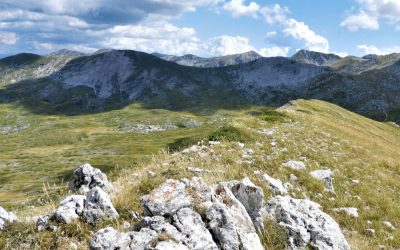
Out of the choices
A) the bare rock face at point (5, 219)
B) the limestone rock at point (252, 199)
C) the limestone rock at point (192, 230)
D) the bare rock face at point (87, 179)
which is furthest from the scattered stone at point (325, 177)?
the bare rock face at point (5, 219)

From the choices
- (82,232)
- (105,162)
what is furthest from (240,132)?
(105,162)

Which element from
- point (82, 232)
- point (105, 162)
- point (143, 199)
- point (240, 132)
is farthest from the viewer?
point (105, 162)

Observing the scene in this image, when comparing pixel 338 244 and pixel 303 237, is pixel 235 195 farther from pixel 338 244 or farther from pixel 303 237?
pixel 338 244

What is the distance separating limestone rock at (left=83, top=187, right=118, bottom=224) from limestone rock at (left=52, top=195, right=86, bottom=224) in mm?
232

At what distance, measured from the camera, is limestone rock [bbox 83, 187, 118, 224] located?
973cm

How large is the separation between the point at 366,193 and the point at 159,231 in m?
12.0

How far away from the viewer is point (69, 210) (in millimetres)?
9789

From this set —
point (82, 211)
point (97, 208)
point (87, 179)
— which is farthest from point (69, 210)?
point (87, 179)

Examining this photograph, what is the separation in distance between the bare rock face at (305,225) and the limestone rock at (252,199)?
568mm

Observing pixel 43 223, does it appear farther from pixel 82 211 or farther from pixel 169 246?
pixel 169 246

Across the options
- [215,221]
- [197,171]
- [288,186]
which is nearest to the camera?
[215,221]

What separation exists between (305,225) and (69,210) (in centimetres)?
563

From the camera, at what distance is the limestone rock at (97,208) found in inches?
383

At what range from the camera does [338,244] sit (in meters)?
10.1
